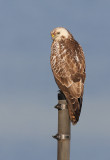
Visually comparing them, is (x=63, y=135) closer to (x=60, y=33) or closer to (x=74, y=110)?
(x=74, y=110)

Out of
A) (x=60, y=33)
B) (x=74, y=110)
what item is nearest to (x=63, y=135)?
(x=74, y=110)

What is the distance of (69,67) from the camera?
8.37 meters

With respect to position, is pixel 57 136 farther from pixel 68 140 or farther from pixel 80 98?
pixel 80 98

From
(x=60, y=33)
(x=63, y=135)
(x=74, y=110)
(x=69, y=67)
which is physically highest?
(x=60, y=33)

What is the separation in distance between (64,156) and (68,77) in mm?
1762

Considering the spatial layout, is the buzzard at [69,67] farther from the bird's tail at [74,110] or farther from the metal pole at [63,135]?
the metal pole at [63,135]

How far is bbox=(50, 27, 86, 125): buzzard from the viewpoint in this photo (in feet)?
25.5

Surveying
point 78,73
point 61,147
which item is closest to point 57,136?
point 61,147

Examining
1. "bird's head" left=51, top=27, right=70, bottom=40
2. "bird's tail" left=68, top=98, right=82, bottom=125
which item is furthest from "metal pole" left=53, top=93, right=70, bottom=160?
"bird's head" left=51, top=27, right=70, bottom=40

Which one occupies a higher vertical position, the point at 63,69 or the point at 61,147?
the point at 63,69

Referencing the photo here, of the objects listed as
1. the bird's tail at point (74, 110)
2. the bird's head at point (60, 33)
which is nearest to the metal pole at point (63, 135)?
the bird's tail at point (74, 110)

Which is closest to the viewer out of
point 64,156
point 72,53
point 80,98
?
point 64,156

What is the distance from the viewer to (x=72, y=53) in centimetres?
870

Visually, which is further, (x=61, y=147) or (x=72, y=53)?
(x=72, y=53)
